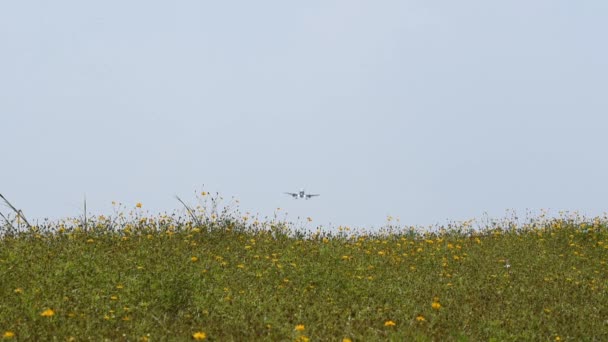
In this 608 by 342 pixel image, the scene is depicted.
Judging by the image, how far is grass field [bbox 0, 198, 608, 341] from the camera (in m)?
6.87

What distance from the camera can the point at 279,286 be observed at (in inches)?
340

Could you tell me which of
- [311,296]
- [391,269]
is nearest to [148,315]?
[311,296]

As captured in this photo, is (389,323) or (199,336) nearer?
(199,336)

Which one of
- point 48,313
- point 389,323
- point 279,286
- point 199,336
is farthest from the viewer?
point 279,286

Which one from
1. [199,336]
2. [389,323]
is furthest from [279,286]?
[199,336]

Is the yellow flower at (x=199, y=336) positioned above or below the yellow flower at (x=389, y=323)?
below

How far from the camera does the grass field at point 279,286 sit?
270 inches

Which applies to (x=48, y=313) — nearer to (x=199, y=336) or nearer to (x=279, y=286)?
(x=199, y=336)

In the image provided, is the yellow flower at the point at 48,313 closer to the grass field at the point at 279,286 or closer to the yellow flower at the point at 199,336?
the grass field at the point at 279,286

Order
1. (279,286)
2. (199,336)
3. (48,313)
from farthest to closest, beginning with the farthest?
(279,286)
(48,313)
(199,336)

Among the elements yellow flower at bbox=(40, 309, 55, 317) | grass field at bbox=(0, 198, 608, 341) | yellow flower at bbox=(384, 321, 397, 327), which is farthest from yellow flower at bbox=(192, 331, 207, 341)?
yellow flower at bbox=(384, 321, 397, 327)

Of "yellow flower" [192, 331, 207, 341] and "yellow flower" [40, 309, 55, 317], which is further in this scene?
"yellow flower" [40, 309, 55, 317]

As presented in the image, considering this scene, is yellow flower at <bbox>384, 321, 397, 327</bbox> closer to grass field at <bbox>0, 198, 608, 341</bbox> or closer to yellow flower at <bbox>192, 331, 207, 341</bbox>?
grass field at <bbox>0, 198, 608, 341</bbox>

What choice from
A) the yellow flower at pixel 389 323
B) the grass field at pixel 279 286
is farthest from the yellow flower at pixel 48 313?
the yellow flower at pixel 389 323
